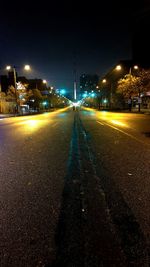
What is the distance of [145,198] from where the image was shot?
4.06 m

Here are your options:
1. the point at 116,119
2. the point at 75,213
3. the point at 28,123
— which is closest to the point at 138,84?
the point at 116,119

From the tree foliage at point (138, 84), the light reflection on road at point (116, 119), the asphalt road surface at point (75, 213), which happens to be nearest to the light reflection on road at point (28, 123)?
the light reflection on road at point (116, 119)

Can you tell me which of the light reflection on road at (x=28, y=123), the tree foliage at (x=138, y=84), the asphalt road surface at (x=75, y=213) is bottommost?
the asphalt road surface at (x=75, y=213)

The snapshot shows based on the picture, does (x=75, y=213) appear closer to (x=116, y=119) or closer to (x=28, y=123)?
(x=28, y=123)

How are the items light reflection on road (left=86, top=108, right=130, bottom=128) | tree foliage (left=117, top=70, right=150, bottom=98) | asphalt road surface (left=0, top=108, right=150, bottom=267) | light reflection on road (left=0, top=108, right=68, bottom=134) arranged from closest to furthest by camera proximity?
asphalt road surface (left=0, top=108, right=150, bottom=267) < light reflection on road (left=0, top=108, right=68, bottom=134) < light reflection on road (left=86, top=108, right=130, bottom=128) < tree foliage (left=117, top=70, right=150, bottom=98)

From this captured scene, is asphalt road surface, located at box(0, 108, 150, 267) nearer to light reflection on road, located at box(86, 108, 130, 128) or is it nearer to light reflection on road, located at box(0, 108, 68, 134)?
→ light reflection on road, located at box(0, 108, 68, 134)

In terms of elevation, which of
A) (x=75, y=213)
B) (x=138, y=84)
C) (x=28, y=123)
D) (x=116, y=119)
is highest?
(x=138, y=84)

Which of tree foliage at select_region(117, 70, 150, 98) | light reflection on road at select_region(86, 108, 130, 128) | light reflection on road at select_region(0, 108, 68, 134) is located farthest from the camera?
tree foliage at select_region(117, 70, 150, 98)

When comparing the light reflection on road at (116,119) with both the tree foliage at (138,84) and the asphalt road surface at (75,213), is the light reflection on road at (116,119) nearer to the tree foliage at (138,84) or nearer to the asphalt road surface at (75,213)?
the tree foliage at (138,84)

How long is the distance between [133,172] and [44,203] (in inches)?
105

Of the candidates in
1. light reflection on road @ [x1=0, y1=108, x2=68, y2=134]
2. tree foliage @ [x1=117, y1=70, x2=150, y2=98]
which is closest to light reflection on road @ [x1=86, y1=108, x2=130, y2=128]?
light reflection on road @ [x1=0, y1=108, x2=68, y2=134]

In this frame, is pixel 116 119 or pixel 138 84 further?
pixel 138 84

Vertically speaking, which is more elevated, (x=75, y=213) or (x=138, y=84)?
(x=138, y=84)

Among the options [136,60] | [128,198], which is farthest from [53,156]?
[136,60]
